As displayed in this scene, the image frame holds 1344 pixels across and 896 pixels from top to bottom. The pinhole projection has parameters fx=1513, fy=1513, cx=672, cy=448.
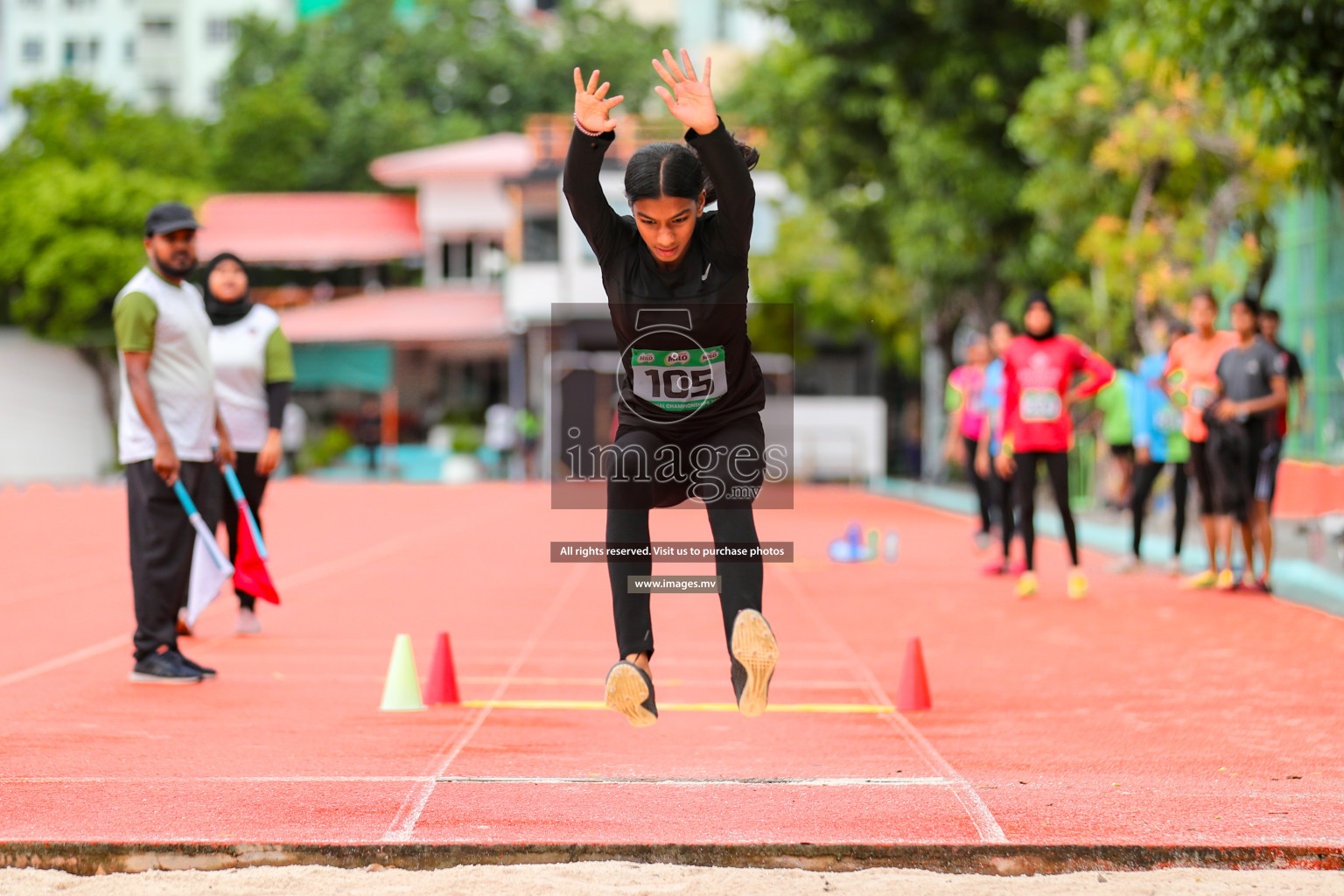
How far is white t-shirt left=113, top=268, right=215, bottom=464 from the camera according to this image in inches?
279

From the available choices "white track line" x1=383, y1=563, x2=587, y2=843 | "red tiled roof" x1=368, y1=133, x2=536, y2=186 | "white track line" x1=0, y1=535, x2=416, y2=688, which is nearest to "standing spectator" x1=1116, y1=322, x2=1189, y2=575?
"white track line" x1=383, y1=563, x2=587, y2=843

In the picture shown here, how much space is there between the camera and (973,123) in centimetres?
2359

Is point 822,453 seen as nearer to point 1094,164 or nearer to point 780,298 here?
point 780,298

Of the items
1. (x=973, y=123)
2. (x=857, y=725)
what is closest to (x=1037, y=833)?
Result: (x=857, y=725)

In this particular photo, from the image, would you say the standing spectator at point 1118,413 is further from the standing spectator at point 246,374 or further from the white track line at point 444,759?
the standing spectator at point 246,374

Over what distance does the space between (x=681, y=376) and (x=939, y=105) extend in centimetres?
2002

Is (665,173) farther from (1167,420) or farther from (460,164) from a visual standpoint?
(460,164)

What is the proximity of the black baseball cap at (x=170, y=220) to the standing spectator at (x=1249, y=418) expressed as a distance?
7.32 m

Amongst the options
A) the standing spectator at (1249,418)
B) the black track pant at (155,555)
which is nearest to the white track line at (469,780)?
the black track pant at (155,555)

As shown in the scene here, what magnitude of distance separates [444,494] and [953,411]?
14.7 meters

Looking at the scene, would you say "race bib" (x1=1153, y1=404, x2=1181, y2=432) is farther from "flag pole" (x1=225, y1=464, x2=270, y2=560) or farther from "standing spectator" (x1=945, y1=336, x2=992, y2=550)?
"flag pole" (x1=225, y1=464, x2=270, y2=560)

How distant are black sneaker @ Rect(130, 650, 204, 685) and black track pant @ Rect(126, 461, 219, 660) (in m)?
0.04

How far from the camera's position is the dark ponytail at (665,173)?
4543 mm

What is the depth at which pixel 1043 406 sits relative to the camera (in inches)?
429
